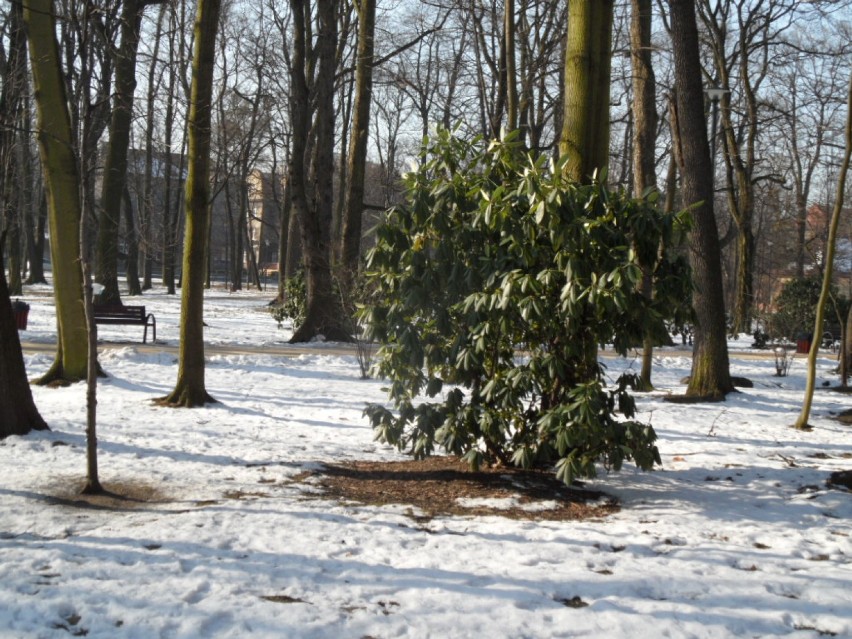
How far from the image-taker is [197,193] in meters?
9.57

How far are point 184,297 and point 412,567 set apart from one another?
5926 mm

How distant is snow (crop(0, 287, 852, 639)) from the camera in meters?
3.88

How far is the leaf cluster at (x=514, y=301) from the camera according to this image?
19.6 feet

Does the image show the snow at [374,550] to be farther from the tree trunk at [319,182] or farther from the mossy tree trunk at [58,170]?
the tree trunk at [319,182]

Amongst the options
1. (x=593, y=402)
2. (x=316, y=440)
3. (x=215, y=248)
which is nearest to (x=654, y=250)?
(x=593, y=402)

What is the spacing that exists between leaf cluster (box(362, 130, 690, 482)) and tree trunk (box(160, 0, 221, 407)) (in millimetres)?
3438

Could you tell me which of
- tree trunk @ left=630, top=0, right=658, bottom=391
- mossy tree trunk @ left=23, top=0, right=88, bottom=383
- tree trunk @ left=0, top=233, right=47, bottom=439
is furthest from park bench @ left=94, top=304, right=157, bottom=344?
tree trunk @ left=630, top=0, right=658, bottom=391

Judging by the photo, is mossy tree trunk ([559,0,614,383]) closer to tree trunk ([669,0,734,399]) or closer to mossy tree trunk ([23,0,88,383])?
tree trunk ([669,0,734,399])

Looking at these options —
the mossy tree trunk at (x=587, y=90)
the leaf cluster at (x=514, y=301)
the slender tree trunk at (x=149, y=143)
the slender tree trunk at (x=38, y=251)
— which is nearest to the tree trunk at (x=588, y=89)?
the mossy tree trunk at (x=587, y=90)

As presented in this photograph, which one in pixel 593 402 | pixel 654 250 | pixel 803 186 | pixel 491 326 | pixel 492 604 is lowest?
pixel 492 604

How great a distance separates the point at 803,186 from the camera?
38000mm

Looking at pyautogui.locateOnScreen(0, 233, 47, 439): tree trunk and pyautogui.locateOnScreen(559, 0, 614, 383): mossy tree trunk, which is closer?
pyautogui.locateOnScreen(0, 233, 47, 439): tree trunk

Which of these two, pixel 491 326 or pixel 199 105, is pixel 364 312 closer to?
pixel 491 326

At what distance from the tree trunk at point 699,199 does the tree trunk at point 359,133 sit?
7.37 meters
